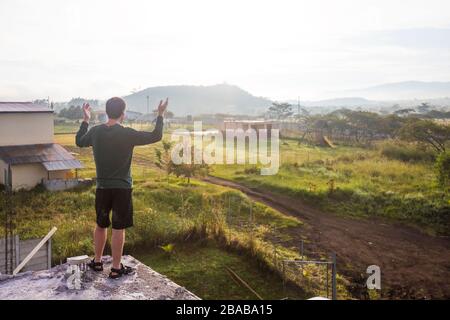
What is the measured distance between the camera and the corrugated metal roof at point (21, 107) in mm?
17817

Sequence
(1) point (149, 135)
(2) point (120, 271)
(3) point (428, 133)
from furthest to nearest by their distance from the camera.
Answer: (3) point (428, 133)
(2) point (120, 271)
(1) point (149, 135)

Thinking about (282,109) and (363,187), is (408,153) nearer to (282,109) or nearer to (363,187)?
(363,187)

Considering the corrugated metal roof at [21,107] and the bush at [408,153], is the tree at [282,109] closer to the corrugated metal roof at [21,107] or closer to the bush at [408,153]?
the bush at [408,153]

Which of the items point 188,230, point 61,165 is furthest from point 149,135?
point 61,165

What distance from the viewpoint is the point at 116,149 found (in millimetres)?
3559

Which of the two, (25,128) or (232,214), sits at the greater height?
(25,128)

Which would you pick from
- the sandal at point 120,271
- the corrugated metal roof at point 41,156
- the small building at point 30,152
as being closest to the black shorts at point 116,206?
the sandal at point 120,271

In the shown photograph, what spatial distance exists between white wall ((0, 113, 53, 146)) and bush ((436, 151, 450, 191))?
1582 centimetres

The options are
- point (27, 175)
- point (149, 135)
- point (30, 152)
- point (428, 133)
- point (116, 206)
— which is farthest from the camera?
point (428, 133)

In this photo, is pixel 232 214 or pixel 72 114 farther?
pixel 72 114

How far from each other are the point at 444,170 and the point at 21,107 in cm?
1715

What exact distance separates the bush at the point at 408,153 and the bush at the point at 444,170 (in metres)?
9.27
